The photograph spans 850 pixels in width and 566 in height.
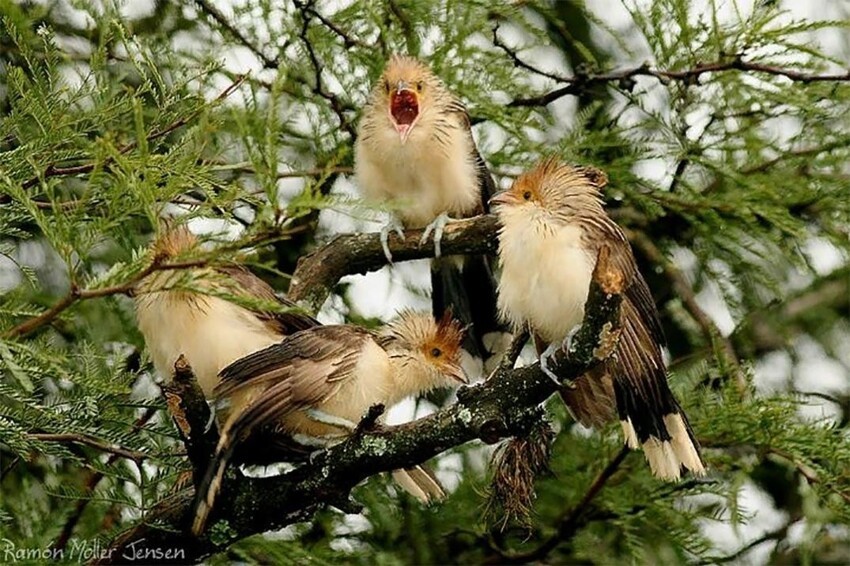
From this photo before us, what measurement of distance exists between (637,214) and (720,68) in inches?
44.1

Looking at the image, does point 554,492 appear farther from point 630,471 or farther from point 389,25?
point 389,25

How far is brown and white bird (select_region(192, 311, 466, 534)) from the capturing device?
3.32 meters

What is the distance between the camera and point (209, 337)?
3.61m

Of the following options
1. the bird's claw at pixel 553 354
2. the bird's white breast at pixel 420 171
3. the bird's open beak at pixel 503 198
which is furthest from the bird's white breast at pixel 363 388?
the bird's white breast at pixel 420 171

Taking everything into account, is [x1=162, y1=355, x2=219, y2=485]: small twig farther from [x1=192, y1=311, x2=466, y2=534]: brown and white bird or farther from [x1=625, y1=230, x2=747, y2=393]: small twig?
[x1=625, y1=230, x2=747, y2=393]: small twig

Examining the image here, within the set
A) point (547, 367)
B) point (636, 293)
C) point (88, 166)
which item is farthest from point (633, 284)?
point (88, 166)

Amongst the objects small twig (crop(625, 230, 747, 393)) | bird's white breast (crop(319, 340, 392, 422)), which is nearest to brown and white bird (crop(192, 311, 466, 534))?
bird's white breast (crop(319, 340, 392, 422))

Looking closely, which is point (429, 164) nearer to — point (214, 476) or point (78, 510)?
point (78, 510)

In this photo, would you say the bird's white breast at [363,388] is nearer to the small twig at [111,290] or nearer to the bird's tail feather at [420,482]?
the bird's tail feather at [420,482]

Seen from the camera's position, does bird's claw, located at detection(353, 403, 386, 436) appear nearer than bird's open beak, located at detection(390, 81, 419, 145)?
Yes

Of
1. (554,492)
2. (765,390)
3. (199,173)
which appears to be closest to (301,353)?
(199,173)

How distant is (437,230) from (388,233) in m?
0.16

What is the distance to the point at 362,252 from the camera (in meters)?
4.37

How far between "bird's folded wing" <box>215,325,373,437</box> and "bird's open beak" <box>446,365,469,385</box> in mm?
369
